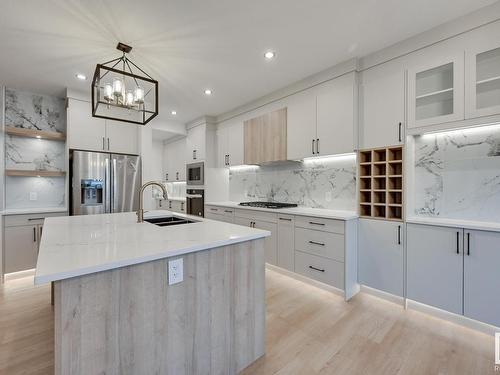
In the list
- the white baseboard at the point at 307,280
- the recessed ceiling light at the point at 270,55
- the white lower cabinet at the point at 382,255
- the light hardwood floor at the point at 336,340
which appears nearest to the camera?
the light hardwood floor at the point at 336,340

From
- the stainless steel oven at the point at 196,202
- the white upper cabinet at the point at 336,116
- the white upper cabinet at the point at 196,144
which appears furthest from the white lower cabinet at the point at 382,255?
the white upper cabinet at the point at 196,144

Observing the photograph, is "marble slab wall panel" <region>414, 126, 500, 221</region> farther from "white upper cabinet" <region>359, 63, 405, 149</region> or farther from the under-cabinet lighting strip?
"white upper cabinet" <region>359, 63, 405, 149</region>

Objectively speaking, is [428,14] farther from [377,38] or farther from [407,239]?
[407,239]

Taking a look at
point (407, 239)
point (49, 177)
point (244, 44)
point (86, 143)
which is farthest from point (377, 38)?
point (49, 177)

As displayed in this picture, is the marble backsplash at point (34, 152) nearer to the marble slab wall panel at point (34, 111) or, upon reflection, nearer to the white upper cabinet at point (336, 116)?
the marble slab wall panel at point (34, 111)

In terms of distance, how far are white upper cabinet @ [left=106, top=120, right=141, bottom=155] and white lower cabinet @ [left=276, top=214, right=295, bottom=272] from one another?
9.08ft

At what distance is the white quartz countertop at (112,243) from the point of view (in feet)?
3.34

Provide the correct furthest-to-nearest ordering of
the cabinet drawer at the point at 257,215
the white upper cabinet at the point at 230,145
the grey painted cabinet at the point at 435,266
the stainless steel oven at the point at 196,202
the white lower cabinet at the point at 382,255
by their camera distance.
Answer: the stainless steel oven at the point at 196,202 → the white upper cabinet at the point at 230,145 → the cabinet drawer at the point at 257,215 → the white lower cabinet at the point at 382,255 → the grey painted cabinet at the point at 435,266

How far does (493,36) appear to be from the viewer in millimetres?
1924

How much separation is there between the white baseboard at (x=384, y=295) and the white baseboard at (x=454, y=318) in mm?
61

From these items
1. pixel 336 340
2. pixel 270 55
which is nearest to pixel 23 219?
pixel 270 55

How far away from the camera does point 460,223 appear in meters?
2.10

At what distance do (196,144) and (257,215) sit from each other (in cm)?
235

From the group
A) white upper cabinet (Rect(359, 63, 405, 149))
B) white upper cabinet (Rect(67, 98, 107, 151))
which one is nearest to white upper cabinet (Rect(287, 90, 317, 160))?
white upper cabinet (Rect(359, 63, 405, 149))
